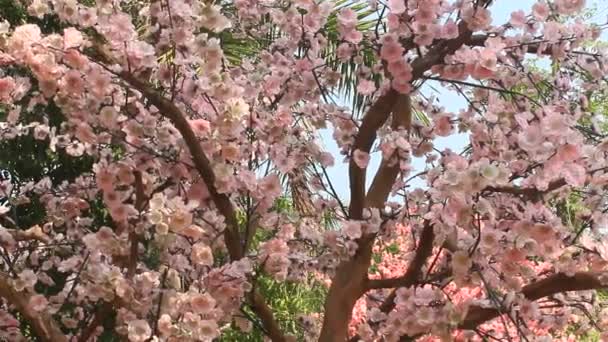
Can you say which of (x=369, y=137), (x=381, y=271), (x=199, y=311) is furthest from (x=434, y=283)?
(x=381, y=271)

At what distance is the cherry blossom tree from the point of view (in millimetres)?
1872

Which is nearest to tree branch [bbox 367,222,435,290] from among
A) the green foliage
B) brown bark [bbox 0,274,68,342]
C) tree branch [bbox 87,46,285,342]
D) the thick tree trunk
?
the thick tree trunk

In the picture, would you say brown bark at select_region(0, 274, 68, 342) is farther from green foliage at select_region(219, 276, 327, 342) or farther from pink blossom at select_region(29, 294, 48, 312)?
green foliage at select_region(219, 276, 327, 342)

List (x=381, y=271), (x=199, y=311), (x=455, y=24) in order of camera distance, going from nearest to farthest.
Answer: (x=199, y=311) → (x=455, y=24) → (x=381, y=271)

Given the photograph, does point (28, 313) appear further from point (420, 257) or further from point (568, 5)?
point (568, 5)

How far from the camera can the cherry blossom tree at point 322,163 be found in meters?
1.87

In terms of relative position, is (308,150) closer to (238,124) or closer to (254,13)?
(238,124)

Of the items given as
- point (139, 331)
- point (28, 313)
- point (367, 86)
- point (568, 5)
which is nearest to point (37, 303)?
point (28, 313)

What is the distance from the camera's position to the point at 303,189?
2812 millimetres

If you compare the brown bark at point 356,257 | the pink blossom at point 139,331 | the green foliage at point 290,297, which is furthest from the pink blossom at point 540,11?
the green foliage at point 290,297

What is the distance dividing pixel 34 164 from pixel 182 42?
117 inches

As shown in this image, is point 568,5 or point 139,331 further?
point 568,5

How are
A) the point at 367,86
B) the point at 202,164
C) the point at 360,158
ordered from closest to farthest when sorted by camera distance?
the point at 202,164 → the point at 360,158 → the point at 367,86

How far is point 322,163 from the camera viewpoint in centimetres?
239
